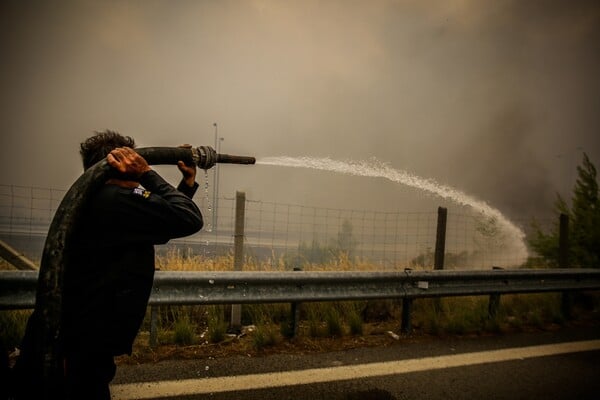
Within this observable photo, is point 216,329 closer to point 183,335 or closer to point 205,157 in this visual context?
point 183,335

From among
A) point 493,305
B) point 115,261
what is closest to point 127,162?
point 115,261

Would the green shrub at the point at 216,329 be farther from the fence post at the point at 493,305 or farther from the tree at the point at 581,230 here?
the tree at the point at 581,230

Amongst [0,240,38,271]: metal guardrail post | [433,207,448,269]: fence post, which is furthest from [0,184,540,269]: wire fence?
[0,240,38,271]: metal guardrail post

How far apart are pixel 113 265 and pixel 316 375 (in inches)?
87.6

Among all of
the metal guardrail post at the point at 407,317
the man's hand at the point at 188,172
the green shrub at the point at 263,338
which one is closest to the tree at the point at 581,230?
the metal guardrail post at the point at 407,317

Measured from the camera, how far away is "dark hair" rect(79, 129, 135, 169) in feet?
6.57

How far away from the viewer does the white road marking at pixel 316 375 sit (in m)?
2.89

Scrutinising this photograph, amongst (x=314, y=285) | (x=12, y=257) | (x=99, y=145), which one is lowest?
(x=314, y=285)

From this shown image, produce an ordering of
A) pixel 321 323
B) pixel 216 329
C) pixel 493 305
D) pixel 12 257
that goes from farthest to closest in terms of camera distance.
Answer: pixel 493 305
pixel 321 323
pixel 12 257
pixel 216 329

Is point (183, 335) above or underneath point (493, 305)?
underneath

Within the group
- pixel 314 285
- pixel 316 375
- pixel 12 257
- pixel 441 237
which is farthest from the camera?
pixel 441 237

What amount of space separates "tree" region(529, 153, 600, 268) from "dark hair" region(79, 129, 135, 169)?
35.6 ft

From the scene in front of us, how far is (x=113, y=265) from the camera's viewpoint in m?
1.81

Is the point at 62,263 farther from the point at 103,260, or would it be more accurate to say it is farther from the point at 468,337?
the point at 468,337
